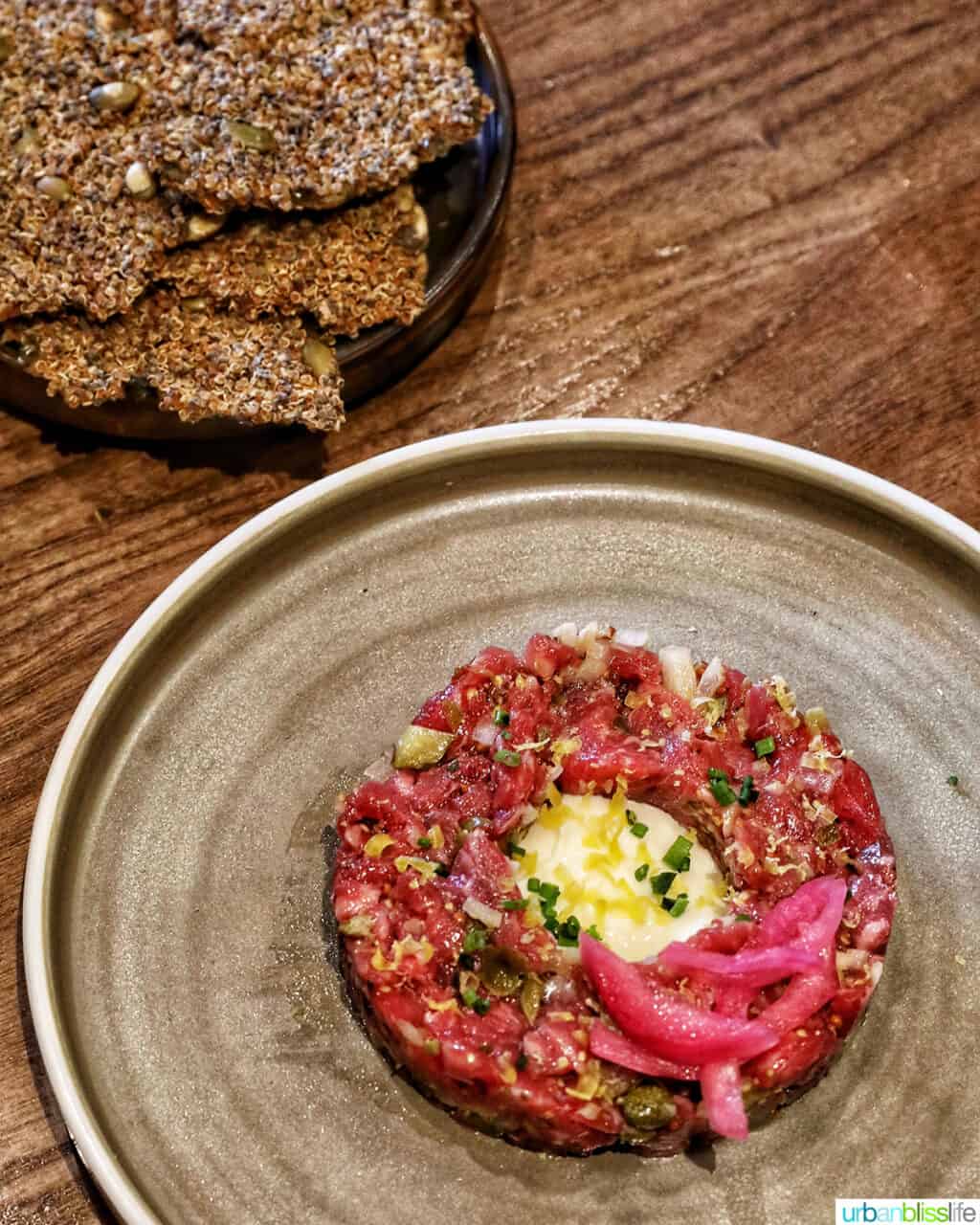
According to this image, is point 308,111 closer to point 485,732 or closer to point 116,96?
point 116,96

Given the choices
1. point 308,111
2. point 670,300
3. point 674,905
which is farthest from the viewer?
point 670,300

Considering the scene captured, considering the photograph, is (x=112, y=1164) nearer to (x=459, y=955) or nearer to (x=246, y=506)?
(x=459, y=955)

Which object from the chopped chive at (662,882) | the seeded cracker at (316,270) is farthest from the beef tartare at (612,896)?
the seeded cracker at (316,270)

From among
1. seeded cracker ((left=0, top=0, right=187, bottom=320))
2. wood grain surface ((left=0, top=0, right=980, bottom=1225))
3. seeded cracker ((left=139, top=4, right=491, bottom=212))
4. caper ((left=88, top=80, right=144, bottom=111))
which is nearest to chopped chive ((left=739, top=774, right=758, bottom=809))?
wood grain surface ((left=0, top=0, right=980, bottom=1225))

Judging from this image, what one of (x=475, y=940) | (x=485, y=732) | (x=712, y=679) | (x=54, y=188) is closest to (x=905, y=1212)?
(x=475, y=940)

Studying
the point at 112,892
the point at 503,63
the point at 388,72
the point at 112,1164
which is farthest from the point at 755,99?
the point at 112,1164

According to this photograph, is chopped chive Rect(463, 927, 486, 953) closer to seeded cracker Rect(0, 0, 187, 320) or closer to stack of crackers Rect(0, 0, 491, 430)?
stack of crackers Rect(0, 0, 491, 430)
